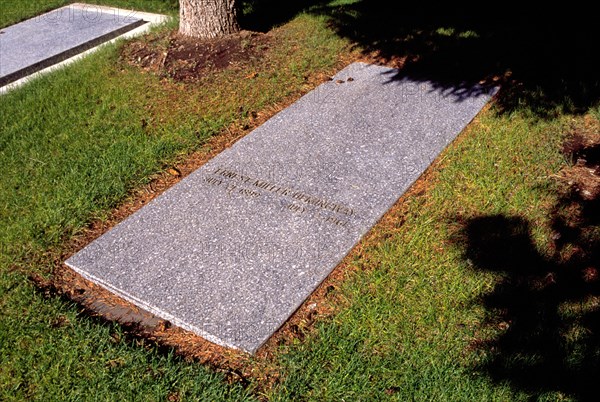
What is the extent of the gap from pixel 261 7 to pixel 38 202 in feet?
17.8

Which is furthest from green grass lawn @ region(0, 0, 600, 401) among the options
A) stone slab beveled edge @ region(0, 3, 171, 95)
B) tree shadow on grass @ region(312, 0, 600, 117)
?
stone slab beveled edge @ region(0, 3, 171, 95)

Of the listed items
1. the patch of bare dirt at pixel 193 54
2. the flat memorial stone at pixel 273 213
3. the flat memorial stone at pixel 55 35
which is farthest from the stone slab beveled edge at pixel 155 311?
the flat memorial stone at pixel 55 35

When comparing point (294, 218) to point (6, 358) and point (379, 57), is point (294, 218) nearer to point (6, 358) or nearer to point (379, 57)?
point (6, 358)

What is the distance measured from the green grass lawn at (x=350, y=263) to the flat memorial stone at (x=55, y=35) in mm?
1177

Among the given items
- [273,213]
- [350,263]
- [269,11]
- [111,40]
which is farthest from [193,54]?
[350,263]

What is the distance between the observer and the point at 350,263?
3.96m

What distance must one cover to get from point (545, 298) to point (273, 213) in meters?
1.97

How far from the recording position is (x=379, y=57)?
6.96 meters

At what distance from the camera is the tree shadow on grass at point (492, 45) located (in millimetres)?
5848

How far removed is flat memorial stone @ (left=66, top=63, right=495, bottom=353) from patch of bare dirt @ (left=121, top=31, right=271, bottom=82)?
1322 mm

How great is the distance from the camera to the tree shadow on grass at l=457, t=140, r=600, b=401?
3.11m

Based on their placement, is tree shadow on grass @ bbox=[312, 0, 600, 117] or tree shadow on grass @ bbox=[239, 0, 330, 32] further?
tree shadow on grass @ bbox=[239, 0, 330, 32]

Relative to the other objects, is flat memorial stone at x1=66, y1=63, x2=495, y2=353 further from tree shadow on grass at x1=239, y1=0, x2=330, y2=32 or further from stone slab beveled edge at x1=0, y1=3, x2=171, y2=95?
stone slab beveled edge at x1=0, y1=3, x2=171, y2=95

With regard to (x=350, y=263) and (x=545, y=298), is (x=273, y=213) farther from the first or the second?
(x=545, y=298)
